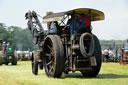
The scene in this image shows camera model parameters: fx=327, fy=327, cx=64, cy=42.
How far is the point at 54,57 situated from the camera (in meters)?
13.5

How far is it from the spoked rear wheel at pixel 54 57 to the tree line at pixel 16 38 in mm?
80588

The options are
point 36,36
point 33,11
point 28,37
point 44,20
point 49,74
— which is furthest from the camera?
point 28,37

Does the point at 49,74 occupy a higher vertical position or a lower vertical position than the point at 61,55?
lower

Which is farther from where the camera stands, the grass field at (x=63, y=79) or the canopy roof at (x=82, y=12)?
the canopy roof at (x=82, y=12)

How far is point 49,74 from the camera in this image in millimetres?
14000

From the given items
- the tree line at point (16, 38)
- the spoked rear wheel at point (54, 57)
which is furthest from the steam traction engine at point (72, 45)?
the tree line at point (16, 38)

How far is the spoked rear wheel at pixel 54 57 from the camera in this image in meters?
13.1

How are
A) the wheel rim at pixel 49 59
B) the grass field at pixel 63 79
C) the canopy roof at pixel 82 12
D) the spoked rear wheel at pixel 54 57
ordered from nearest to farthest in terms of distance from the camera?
the grass field at pixel 63 79 → the spoked rear wheel at pixel 54 57 → the canopy roof at pixel 82 12 → the wheel rim at pixel 49 59

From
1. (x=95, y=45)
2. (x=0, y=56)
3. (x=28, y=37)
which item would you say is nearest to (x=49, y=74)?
(x=95, y=45)

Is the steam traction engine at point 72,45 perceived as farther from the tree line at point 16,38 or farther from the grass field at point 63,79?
the tree line at point 16,38

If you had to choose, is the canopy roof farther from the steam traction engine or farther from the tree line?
the tree line

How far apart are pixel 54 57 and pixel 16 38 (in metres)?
93.6

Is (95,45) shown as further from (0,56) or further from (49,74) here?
(0,56)

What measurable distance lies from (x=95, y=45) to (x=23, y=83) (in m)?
4.82
